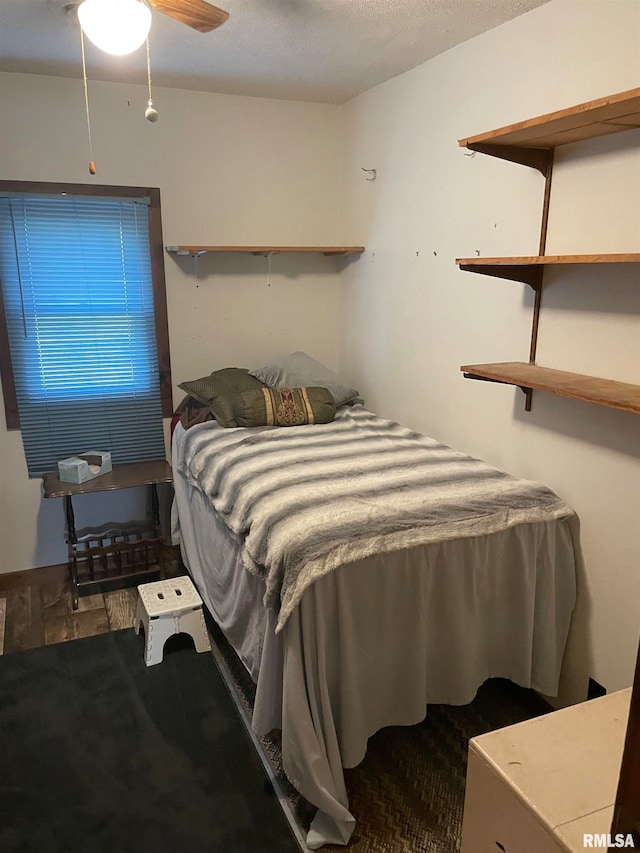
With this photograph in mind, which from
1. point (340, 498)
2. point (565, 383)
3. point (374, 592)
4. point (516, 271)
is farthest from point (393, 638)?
point (516, 271)

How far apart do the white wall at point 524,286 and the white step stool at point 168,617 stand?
1.32m

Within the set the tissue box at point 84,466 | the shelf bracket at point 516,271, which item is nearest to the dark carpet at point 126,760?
the tissue box at point 84,466

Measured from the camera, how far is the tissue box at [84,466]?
2.93 m

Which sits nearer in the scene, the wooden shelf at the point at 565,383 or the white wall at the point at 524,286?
the wooden shelf at the point at 565,383

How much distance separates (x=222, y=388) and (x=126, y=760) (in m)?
1.67

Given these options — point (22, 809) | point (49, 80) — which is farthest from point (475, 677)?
point (49, 80)

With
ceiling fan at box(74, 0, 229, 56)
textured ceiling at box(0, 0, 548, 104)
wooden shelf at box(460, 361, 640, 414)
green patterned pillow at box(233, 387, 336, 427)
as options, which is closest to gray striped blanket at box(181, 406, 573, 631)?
green patterned pillow at box(233, 387, 336, 427)

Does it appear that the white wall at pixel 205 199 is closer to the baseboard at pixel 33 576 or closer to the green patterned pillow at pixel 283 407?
the baseboard at pixel 33 576

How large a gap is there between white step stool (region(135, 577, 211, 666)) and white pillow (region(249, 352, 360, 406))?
117 cm

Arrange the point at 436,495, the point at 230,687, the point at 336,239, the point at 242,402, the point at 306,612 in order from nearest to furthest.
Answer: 1. the point at 306,612
2. the point at 436,495
3. the point at 230,687
4. the point at 242,402
5. the point at 336,239

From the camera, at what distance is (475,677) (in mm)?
1986

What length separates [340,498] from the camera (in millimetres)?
1949

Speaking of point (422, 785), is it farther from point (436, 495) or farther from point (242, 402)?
point (242, 402)

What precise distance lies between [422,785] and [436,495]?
0.92m
